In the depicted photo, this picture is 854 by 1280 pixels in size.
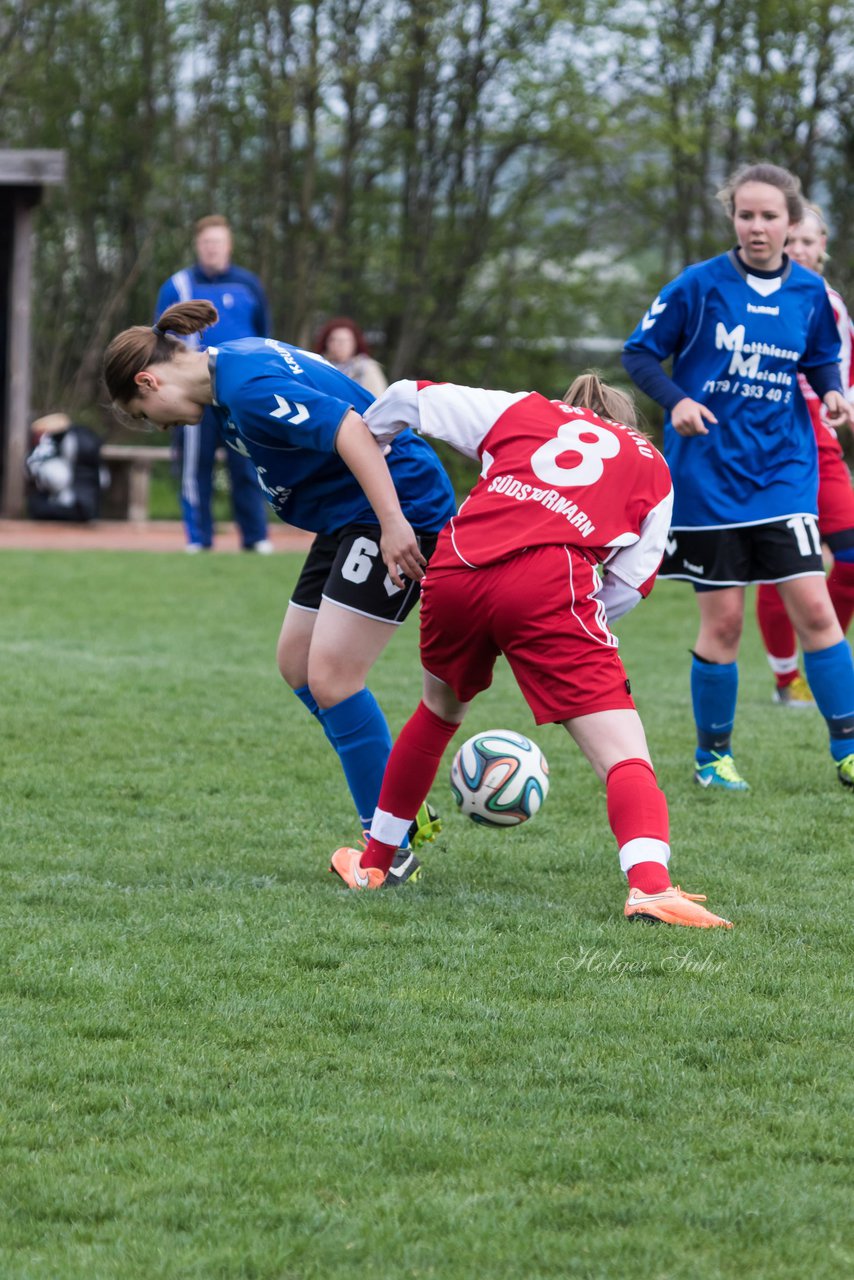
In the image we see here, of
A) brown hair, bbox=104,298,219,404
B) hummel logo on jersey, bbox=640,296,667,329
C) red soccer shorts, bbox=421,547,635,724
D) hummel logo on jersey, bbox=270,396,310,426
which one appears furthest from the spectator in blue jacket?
red soccer shorts, bbox=421,547,635,724

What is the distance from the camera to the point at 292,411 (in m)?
4.14

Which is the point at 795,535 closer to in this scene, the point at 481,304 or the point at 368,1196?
the point at 368,1196

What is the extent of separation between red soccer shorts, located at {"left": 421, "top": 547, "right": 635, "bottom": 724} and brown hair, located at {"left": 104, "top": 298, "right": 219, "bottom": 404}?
92 centimetres

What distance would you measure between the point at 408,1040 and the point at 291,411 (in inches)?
63.7

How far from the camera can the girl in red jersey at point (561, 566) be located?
3945mm

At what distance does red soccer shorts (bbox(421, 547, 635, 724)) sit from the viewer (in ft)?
12.9

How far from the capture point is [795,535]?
5801 millimetres

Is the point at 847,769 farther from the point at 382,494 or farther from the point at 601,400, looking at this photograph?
the point at 382,494

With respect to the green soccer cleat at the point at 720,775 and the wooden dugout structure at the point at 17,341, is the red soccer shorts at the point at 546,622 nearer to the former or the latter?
the green soccer cleat at the point at 720,775

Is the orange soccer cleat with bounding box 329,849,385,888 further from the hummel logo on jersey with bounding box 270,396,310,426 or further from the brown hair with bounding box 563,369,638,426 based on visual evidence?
the brown hair with bounding box 563,369,638,426

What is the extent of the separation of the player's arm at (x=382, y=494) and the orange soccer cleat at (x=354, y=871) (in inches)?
34.7

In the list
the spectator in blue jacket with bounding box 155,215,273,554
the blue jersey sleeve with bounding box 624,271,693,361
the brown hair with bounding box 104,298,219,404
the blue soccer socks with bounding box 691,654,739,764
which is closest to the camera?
the brown hair with bounding box 104,298,219,404

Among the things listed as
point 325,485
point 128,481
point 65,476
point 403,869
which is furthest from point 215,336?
point 403,869

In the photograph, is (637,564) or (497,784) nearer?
(637,564)
